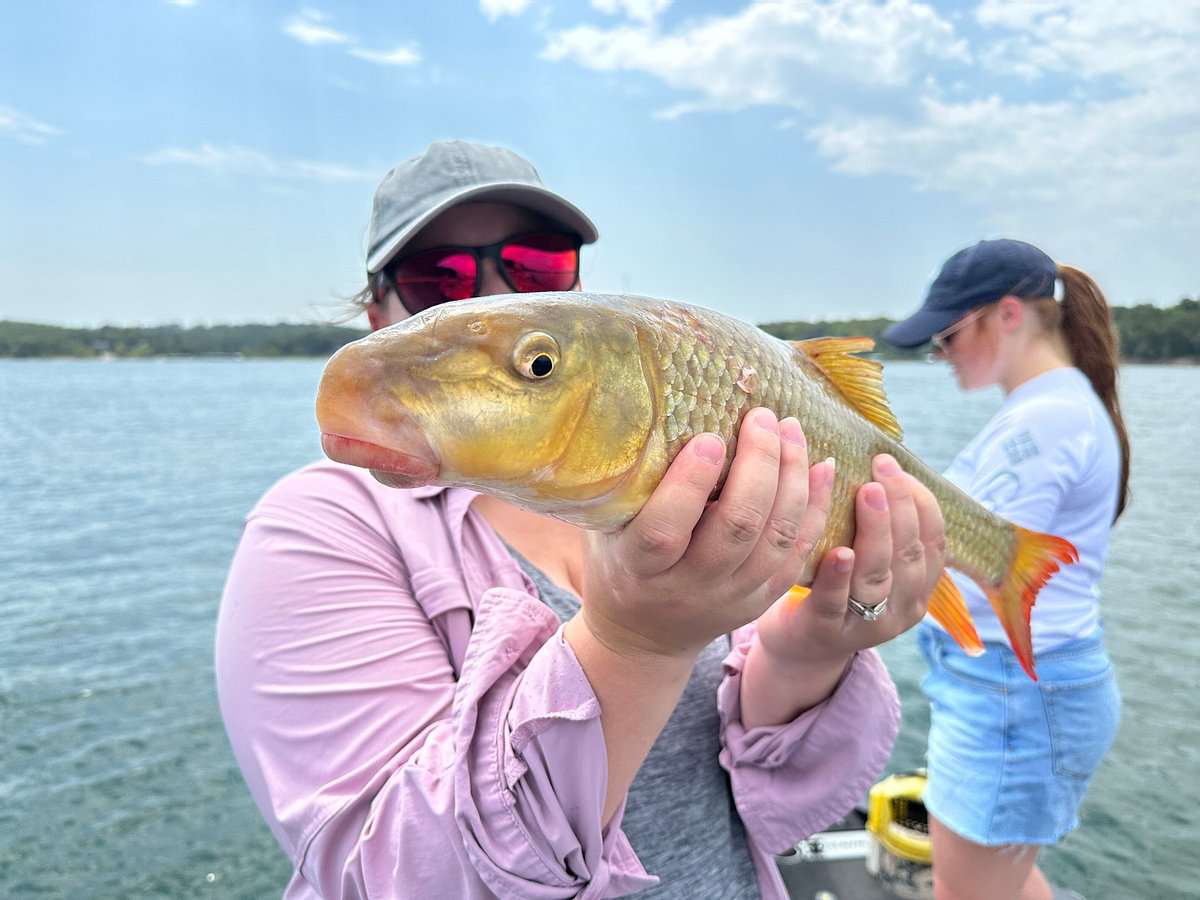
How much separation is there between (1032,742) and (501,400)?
3.27 metres

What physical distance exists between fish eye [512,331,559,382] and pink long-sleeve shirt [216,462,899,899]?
0.49 m

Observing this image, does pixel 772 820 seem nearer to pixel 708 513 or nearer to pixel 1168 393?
pixel 708 513

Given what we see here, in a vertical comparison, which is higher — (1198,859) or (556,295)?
(556,295)

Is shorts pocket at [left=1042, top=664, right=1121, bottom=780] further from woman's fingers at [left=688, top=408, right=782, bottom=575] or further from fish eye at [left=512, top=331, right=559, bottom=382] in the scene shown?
fish eye at [left=512, top=331, right=559, bottom=382]

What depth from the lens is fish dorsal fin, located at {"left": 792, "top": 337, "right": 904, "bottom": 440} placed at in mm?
1903

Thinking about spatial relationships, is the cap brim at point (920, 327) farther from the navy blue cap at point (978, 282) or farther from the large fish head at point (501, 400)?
the large fish head at point (501, 400)

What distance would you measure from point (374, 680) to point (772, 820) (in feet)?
3.27

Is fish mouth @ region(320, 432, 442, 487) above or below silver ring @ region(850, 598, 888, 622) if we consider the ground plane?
above

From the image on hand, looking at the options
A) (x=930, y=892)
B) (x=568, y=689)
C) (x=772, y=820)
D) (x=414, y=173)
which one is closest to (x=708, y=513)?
(x=568, y=689)

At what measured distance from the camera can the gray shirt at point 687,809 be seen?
174cm

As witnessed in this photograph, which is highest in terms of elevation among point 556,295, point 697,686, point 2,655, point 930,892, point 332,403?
point 556,295

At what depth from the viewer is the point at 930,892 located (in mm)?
4066

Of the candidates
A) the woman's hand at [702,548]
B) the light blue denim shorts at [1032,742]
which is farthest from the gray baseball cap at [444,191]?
the light blue denim shorts at [1032,742]

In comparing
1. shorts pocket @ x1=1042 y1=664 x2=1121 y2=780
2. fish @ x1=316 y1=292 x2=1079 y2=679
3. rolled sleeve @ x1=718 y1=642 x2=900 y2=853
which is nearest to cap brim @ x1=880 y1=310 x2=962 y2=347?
shorts pocket @ x1=1042 y1=664 x2=1121 y2=780
